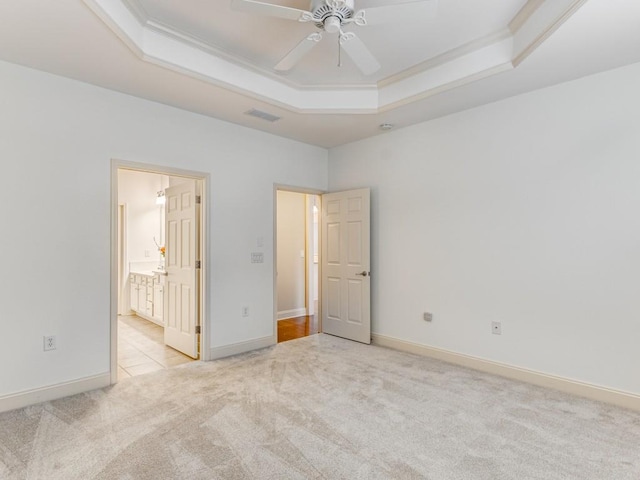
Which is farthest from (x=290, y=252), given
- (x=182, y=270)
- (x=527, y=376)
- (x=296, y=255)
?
(x=527, y=376)

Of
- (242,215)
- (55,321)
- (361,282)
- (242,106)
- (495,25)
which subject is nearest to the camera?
(495,25)

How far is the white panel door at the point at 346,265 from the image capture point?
4.52 metres

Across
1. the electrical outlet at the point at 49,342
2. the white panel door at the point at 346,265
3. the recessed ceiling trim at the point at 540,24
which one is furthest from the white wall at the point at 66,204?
the recessed ceiling trim at the point at 540,24

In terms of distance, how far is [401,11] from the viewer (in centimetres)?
198

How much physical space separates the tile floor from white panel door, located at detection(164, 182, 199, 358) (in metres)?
0.15

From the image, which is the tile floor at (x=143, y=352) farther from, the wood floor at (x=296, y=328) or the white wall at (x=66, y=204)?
the wood floor at (x=296, y=328)

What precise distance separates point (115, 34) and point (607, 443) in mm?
4204

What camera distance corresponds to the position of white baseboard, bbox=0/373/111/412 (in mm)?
2646

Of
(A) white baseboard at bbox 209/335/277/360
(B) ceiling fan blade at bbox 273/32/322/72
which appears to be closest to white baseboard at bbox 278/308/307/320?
(A) white baseboard at bbox 209/335/277/360

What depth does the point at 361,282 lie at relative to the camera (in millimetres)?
4562

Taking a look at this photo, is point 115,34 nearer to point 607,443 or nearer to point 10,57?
point 10,57

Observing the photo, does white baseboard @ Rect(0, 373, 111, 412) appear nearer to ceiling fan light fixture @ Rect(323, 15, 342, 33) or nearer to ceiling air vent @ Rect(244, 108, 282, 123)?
ceiling air vent @ Rect(244, 108, 282, 123)

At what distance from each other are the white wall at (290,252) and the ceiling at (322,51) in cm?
255

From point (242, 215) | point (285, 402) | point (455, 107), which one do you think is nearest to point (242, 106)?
point (242, 215)
